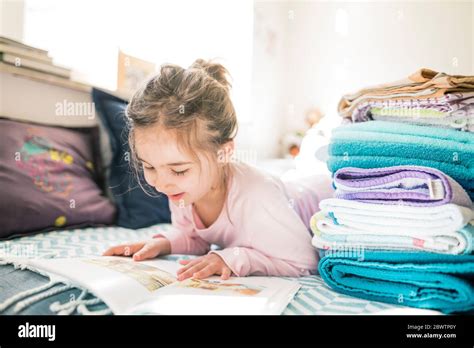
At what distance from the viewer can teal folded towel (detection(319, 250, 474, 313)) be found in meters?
0.56

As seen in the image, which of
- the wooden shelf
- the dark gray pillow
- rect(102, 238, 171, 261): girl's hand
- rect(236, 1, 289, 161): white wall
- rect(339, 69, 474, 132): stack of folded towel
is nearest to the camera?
rect(339, 69, 474, 132): stack of folded towel

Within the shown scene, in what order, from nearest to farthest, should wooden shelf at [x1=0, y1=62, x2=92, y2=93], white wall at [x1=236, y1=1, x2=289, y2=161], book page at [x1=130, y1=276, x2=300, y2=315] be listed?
book page at [x1=130, y1=276, x2=300, y2=315] < wooden shelf at [x1=0, y1=62, x2=92, y2=93] < white wall at [x1=236, y1=1, x2=289, y2=161]

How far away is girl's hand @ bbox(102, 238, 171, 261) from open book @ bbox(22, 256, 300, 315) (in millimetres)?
49

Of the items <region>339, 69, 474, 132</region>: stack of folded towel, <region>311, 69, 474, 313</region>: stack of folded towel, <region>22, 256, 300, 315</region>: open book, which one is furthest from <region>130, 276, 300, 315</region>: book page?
<region>339, 69, 474, 132</region>: stack of folded towel

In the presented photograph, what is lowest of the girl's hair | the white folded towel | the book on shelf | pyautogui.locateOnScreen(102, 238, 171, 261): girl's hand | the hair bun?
pyautogui.locateOnScreen(102, 238, 171, 261): girl's hand

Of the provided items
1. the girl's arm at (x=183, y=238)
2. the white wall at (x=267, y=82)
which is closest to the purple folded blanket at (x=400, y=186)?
the girl's arm at (x=183, y=238)

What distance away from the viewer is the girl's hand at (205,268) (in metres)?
0.68

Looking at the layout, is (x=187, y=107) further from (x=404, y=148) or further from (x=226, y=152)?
(x=404, y=148)

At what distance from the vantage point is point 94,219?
1015mm

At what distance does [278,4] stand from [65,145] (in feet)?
2.52

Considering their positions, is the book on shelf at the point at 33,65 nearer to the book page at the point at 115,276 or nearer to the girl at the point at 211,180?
the girl at the point at 211,180

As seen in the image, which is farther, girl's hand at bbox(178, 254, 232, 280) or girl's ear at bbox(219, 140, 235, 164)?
girl's ear at bbox(219, 140, 235, 164)

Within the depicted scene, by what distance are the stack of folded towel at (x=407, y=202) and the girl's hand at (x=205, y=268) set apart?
0.16 metres

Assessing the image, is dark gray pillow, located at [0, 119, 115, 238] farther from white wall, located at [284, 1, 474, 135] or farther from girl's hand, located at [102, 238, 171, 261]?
white wall, located at [284, 1, 474, 135]
